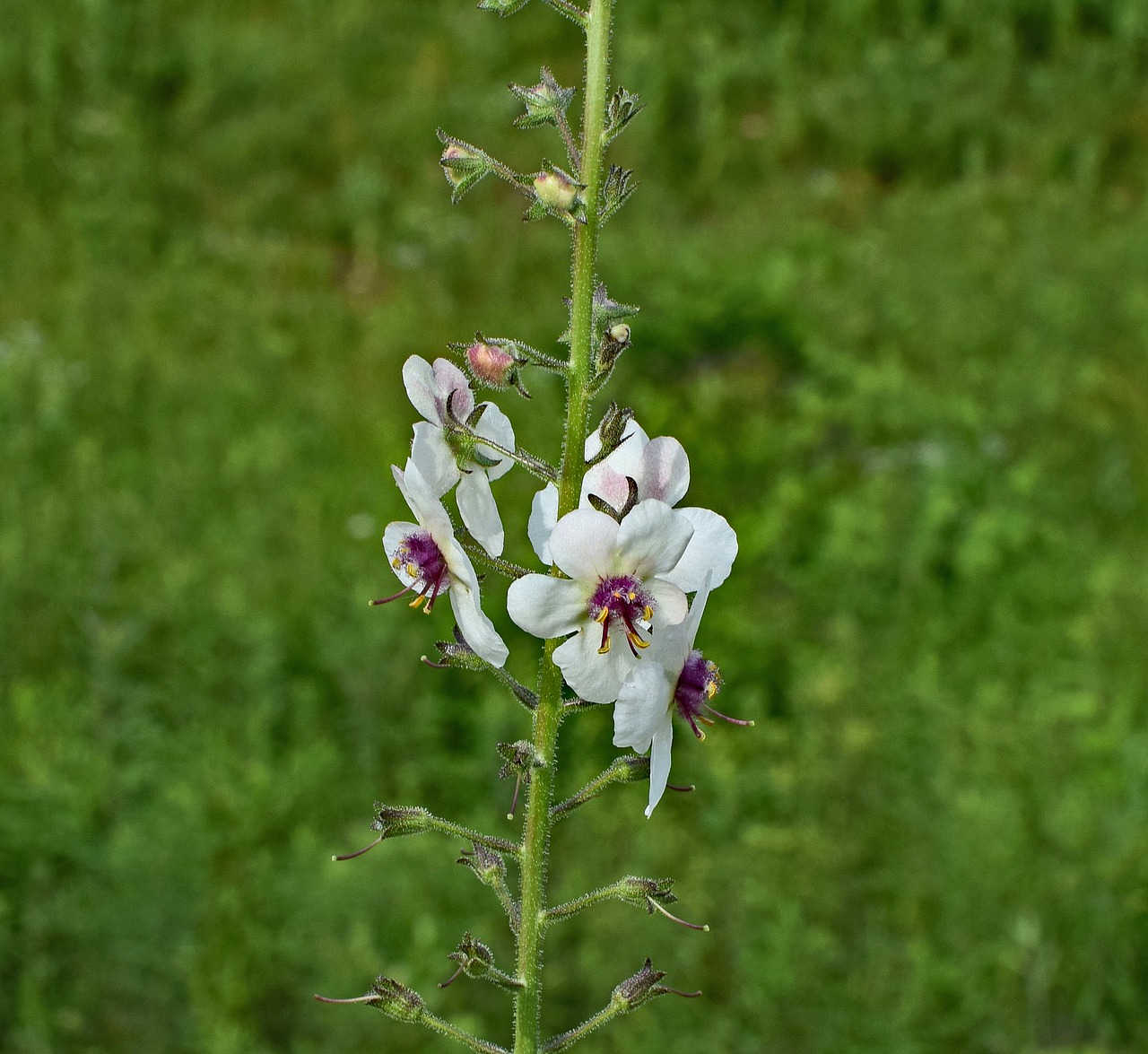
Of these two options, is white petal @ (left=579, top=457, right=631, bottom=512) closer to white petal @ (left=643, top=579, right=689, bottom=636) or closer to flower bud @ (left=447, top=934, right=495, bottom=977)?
white petal @ (left=643, top=579, right=689, bottom=636)

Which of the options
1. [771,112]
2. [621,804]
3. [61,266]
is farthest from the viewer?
[771,112]

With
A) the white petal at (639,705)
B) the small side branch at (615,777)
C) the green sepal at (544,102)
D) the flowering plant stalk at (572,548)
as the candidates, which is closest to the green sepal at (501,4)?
the flowering plant stalk at (572,548)

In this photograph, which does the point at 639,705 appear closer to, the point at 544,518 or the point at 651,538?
the point at 651,538

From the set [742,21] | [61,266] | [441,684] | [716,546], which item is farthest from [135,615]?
[742,21]

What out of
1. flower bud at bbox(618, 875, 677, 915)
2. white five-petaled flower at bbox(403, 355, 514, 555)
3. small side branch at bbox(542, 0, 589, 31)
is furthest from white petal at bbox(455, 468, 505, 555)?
small side branch at bbox(542, 0, 589, 31)

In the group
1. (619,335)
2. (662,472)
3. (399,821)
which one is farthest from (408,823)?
(619,335)

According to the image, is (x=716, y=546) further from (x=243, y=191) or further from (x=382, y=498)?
(x=243, y=191)
